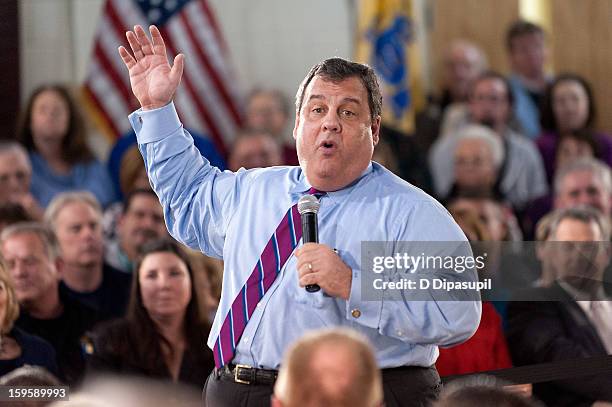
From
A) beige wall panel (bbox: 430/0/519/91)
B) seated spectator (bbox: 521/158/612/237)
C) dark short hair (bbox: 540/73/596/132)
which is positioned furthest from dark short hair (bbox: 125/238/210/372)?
beige wall panel (bbox: 430/0/519/91)

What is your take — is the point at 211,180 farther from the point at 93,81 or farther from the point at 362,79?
the point at 93,81

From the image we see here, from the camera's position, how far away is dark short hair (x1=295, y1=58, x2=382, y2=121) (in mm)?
2844

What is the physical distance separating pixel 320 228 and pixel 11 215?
2.13m

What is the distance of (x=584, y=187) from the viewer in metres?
5.29

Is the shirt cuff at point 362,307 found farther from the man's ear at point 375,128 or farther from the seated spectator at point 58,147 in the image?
the seated spectator at point 58,147

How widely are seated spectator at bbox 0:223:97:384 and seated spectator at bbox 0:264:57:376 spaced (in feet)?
0.97

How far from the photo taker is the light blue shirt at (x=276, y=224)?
273 centimetres

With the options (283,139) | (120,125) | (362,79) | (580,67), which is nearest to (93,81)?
(120,125)

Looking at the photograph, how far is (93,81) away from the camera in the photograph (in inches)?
233

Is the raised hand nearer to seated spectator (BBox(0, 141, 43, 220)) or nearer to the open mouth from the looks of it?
the open mouth

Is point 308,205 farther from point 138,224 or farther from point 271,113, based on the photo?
point 271,113

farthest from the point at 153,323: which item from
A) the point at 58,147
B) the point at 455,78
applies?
the point at 455,78

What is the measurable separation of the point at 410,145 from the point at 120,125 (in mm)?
1393

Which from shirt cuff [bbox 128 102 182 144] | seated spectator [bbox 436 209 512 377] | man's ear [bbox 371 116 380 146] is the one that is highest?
shirt cuff [bbox 128 102 182 144]
